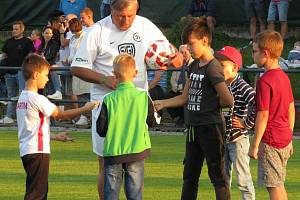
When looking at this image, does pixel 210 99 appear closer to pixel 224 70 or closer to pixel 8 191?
pixel 224 70

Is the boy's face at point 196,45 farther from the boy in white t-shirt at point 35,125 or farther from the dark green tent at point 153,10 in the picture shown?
the dark green tent at point 153,10

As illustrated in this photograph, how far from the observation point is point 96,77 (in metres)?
9.25

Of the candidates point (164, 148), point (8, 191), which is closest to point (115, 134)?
point (8, 191)

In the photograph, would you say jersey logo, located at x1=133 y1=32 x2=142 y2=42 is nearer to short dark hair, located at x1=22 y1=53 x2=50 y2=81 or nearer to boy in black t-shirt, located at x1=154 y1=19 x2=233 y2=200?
boy in black t-shirt, located at x1=154 y1=19 x2=233 y2=200

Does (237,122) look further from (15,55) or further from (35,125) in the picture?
(15,55)

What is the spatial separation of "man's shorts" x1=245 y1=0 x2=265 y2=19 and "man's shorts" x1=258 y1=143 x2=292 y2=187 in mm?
14698

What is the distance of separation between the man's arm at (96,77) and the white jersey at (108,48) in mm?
55

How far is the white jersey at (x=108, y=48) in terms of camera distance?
9.39 metres

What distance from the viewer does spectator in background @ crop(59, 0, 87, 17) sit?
2373 cm

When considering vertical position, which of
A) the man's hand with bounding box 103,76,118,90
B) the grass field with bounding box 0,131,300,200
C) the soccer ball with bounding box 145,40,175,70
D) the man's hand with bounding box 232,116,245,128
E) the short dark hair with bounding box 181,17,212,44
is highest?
the short dark hair with bounding box 181,17,212,44

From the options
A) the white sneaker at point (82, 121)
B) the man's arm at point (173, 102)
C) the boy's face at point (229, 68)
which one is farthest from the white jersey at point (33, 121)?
the white sneaker at point (82, 121)

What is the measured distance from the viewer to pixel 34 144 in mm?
9125

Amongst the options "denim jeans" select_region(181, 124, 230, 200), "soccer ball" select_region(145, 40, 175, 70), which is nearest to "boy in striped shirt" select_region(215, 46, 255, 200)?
"denim jeans" select_region(181, 124, 230, 200)

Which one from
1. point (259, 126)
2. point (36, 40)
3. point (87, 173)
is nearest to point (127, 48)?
point (259, 126)
